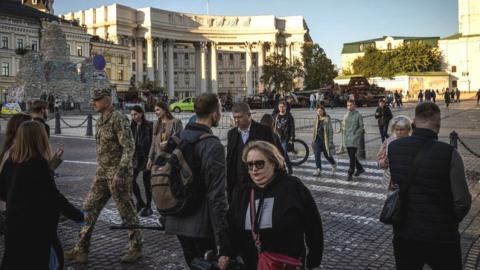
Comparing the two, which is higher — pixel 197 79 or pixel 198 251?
pixel 197 79

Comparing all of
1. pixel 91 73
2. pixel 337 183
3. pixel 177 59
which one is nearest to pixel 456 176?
pixel 337 183

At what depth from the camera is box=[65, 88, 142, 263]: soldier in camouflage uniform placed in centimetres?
589

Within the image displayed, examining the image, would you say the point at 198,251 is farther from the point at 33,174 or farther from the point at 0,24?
the point at 0,24

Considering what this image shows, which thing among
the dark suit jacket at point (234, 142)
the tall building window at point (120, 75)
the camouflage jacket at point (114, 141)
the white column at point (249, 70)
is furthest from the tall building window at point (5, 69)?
the dark suit jacket at point (234, 142)

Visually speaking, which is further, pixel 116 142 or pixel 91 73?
pixel 91 73

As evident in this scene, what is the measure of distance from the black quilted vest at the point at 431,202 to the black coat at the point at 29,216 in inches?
112

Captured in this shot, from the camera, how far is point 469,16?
8862 cm

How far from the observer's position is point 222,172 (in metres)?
3.87

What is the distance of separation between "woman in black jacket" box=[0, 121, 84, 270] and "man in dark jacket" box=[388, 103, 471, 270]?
9.21 ft

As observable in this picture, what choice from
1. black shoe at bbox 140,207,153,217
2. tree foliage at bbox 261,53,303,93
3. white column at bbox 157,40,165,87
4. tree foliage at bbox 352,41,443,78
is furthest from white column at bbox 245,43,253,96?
black shoe at bbox 140,207,153,217

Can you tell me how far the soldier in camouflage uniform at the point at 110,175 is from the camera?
5.89 m

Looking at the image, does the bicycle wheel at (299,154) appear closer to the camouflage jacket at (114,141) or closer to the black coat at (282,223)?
the camouflage jacket at (114,141)

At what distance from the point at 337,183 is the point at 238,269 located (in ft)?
28.1

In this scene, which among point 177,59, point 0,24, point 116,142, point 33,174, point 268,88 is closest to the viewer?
point 33,174
